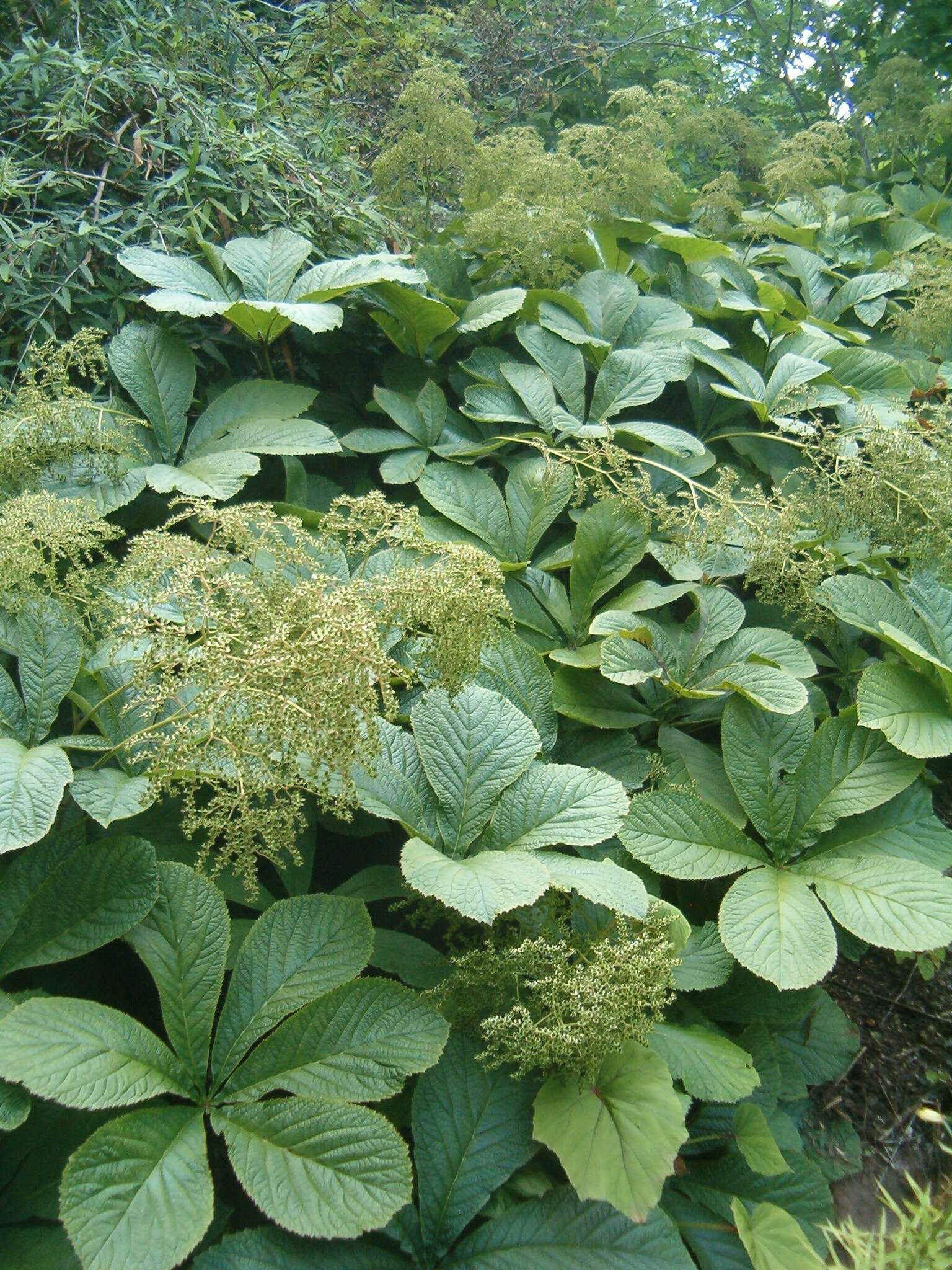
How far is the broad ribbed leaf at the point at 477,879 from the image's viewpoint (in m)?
1.04

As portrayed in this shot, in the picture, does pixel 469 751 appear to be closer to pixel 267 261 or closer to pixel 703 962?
pixel 703 962

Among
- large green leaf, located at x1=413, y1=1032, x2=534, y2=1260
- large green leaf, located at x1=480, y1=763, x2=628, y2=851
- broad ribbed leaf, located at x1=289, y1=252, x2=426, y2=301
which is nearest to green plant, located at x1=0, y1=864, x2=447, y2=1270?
large green leaf, located at x1=413, y1=1032, x2=534, y2=1260

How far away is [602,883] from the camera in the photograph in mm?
1155

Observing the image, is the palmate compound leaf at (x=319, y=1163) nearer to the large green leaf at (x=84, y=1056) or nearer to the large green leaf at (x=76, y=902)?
the large green leaf at (x=84, y=1056)

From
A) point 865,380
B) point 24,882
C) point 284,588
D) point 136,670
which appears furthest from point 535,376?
point 24,882

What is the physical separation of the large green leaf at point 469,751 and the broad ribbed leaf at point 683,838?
0.72 ft

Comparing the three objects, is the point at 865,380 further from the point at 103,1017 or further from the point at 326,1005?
the point at 103,1017

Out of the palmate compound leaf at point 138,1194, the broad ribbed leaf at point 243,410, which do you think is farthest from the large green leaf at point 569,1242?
the broad ribbed leaf at point 243,410

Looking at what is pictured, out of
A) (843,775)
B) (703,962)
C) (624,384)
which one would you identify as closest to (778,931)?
(703,962)

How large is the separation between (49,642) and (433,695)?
1.80ft

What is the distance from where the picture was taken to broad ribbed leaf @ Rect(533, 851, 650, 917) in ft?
3.70

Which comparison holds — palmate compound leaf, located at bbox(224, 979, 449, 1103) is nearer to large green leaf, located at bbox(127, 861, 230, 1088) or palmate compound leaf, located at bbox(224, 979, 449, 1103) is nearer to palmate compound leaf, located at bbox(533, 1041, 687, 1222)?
large green leaf, located at bbox(127, 861, 230, 1088)

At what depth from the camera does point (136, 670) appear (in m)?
1.03

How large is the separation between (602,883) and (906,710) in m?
0.75
